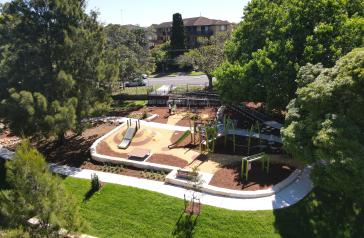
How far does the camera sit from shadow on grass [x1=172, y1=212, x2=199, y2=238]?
64.6 feet

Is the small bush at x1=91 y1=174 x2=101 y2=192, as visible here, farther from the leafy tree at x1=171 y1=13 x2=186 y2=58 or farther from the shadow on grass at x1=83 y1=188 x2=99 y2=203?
the leafy tree at x1=171 y1=13 x2=186 y2=58

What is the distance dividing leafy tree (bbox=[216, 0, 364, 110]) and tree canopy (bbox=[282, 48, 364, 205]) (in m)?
4.88

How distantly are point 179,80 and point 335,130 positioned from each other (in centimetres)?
4978

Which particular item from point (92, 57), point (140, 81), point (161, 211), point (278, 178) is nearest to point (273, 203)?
point (278, 178)

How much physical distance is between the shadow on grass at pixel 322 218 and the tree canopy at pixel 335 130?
0.57m

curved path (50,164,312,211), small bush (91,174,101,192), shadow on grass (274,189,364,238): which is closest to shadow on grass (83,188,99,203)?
small bush (91,174,101,192)

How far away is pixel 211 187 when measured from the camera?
23422 mm

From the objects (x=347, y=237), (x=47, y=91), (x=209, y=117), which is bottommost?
(x=347, y=237)

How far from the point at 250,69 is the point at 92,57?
1380 cm

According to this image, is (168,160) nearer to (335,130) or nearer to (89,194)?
(89,194)

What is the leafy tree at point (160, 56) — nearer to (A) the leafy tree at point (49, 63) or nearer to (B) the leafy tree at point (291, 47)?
(A) the leafy tree at point (49, 63)

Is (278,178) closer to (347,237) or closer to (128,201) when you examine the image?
(347,237)

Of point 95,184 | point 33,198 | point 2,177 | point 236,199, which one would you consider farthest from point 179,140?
point 33,198

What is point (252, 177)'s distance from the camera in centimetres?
2448
